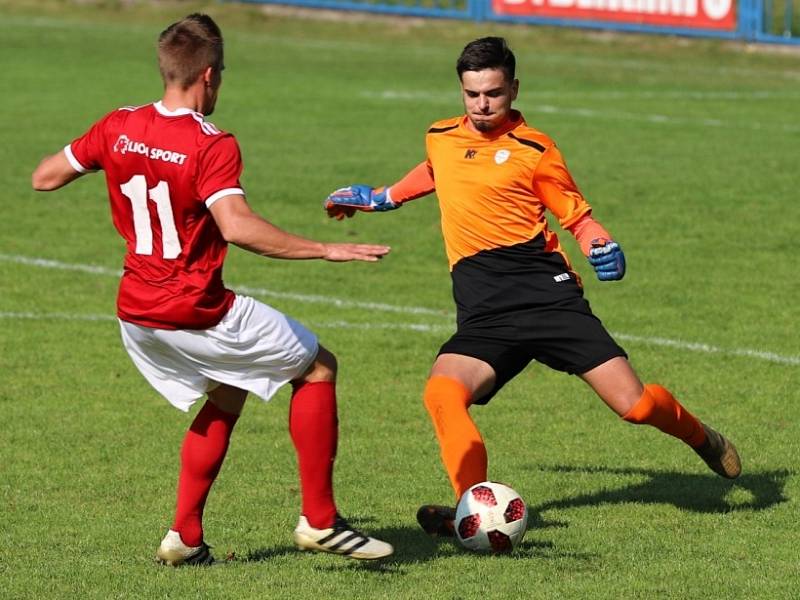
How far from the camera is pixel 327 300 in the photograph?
1227cm

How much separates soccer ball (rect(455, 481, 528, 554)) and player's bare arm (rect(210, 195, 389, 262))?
1.15m

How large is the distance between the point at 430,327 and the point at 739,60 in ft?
56.7

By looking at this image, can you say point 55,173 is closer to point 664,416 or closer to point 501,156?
point 501,156

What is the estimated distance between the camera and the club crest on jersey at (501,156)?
7.09m

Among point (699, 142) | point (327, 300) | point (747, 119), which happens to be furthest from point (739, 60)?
point (327, 300)

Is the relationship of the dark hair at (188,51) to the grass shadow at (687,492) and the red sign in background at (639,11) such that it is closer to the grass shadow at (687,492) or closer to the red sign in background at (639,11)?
the grass shadow at (687,492)

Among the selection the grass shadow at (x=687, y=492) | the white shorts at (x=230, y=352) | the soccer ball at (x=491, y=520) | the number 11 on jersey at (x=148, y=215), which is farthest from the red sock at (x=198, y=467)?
the grass shadow at (x=687, y=492)

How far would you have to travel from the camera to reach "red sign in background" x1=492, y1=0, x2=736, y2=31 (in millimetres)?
28547

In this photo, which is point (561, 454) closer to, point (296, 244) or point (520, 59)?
point (296, 244)

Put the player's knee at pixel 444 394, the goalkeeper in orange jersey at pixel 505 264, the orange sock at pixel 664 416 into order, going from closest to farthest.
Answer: the player's knee at pixel 444 394 < the goalkeeper in orange jersey at pixel 505 264 < the orange sock at pixel 664 416

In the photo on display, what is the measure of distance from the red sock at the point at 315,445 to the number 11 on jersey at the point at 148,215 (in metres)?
0.75

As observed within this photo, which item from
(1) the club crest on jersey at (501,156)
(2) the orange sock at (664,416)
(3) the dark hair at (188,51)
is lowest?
(2) the orange sock at (664,416)

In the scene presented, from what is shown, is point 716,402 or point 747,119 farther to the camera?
point 747,119

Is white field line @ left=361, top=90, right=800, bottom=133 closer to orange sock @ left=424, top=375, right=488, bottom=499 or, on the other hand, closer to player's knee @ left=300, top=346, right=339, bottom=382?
orange sock @ left=424, top=375, right=488, bottom=499
